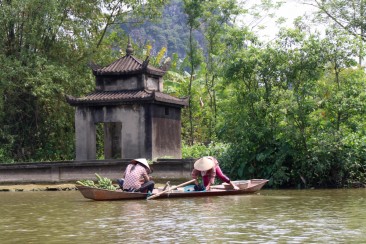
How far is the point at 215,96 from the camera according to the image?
4034cm

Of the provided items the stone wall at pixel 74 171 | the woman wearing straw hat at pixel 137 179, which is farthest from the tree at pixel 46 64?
the woman wearing straw hat at pixel 137 179

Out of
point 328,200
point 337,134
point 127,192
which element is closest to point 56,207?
point 127,192

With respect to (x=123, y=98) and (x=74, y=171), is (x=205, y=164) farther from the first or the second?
(x=74, y=171)

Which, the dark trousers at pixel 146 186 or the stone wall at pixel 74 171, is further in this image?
the stone wall at pixel 74 171

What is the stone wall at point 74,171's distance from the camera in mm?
26641

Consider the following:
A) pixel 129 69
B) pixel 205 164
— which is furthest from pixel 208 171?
pixel 129 69

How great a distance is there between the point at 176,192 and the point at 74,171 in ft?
28.6

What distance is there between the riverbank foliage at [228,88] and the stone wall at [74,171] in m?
2.23

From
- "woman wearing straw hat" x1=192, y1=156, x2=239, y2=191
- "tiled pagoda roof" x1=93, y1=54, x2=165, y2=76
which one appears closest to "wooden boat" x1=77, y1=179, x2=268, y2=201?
"woman wearing straw hat" x1=192, y1=156, x2=239, y2=191

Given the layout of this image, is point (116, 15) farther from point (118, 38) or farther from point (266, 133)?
point (266, 133)

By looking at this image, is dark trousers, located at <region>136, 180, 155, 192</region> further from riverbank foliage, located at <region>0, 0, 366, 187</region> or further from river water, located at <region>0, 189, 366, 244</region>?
riverbank foliage, located at <region>0, 0, 366, 187</region>

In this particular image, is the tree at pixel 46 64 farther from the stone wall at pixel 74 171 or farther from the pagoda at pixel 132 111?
the stone wall at pixel 74 171

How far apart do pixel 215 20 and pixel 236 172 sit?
1405 centimetres

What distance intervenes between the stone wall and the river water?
686 cm
